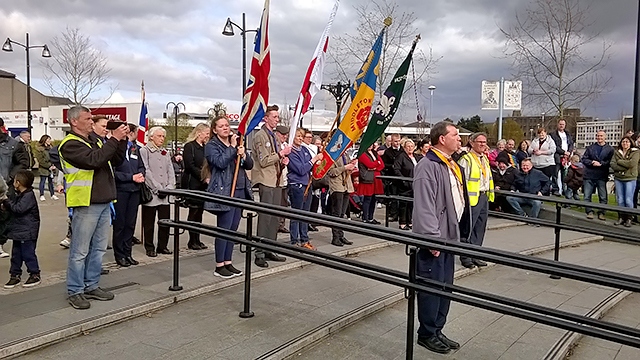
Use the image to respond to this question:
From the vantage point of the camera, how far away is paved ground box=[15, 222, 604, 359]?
396 cm

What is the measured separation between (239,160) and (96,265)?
1.82 meters

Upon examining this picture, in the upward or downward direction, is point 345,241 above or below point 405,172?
below

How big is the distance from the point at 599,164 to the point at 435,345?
839 centimetres

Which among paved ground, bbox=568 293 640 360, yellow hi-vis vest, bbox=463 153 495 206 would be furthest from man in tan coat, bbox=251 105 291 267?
paved ground, bbox=568 293 640 360

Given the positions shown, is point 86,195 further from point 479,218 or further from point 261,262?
point 479,218

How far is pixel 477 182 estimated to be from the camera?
679cm

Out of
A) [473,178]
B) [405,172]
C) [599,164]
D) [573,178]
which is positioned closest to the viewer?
[473,178]

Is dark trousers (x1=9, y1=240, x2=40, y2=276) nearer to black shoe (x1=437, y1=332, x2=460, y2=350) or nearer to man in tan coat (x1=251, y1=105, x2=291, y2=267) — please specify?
man in tan coat (x1=251, y1=105, x2=291, y2=267)

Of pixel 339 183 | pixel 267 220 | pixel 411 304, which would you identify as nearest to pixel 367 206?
pixel 339 183

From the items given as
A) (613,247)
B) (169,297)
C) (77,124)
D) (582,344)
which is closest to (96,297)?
(169,297)

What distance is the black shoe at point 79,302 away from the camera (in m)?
4.60

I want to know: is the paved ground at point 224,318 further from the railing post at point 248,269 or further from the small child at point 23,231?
the small child at point 23,231

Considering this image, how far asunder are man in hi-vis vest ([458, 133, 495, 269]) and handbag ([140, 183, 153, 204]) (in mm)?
4006

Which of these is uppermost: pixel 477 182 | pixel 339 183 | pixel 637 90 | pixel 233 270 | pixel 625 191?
pixel 637 90
